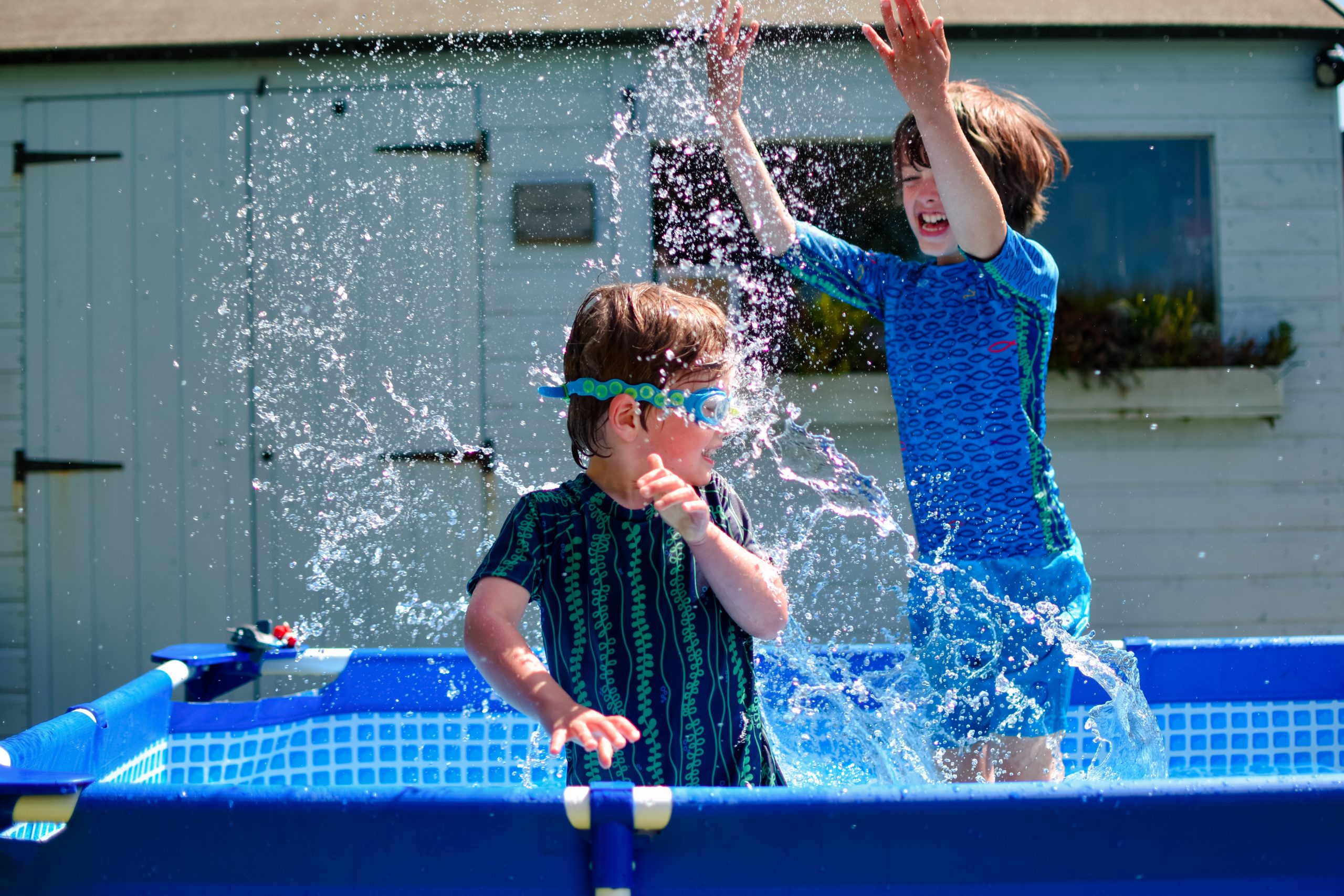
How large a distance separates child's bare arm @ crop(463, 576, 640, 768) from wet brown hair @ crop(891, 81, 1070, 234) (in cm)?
117

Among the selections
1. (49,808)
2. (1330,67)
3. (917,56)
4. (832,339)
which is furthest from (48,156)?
(1330,67)

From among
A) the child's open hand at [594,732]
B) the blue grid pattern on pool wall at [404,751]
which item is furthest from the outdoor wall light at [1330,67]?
the child's open hand at [594,732]

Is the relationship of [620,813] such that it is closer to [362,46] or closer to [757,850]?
[757,850]

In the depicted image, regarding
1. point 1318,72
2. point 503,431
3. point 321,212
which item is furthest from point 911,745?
point 1318,72

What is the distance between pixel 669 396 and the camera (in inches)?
59.1

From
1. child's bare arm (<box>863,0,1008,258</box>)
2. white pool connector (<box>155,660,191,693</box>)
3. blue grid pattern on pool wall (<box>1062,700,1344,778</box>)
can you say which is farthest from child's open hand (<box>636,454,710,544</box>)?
blue grid pattern on pool wall (<box>1062,700,1344,778</box>)

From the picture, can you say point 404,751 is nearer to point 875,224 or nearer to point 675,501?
point 675,501

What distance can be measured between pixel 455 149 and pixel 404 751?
2980mm

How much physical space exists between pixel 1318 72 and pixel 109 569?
5.58 metres

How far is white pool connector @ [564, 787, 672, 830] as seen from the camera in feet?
3.56

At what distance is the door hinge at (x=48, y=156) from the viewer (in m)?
4.73

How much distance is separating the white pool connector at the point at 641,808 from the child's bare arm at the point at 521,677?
1.6 inches

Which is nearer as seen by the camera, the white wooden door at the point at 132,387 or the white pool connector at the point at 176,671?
the white pool connector at the point at 176,671

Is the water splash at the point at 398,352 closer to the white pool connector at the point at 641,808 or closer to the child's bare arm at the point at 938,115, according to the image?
the child's bare arm at the point at 938,115
